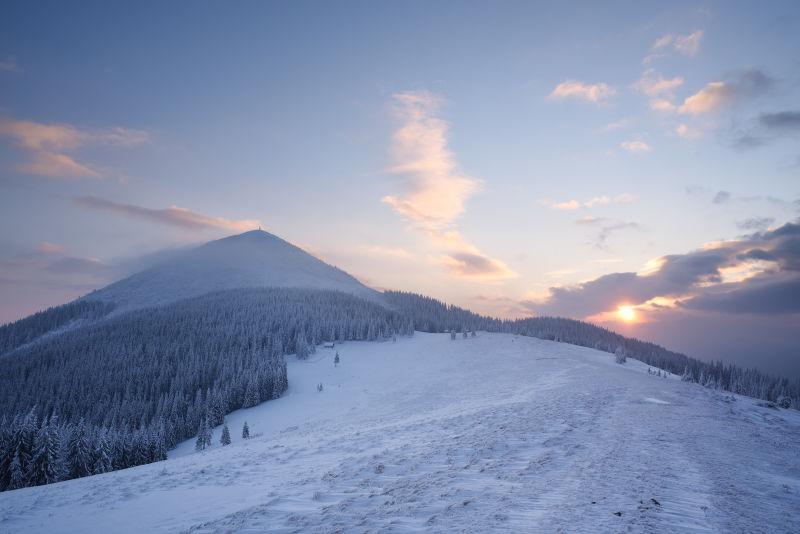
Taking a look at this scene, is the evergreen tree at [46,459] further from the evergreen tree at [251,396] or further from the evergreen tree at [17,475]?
the evergreen tree at [251,396]

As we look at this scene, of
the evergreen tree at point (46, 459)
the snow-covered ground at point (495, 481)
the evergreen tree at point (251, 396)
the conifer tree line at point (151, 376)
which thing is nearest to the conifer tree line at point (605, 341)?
the conifer tree line at point (151, 376)

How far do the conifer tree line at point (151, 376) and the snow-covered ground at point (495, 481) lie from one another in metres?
33.4

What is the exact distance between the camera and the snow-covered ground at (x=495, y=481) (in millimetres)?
9633

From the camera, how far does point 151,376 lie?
99000 millimetres

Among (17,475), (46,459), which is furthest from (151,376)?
(17,475)

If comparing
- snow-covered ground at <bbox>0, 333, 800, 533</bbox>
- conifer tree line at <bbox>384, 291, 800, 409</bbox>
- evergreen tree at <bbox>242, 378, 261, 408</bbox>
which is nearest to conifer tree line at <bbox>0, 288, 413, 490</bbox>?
evergreen tree at <bbox>242, 378, 261, 408</bbox>

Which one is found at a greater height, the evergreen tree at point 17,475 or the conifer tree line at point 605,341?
the conifer tree line at point 605,341

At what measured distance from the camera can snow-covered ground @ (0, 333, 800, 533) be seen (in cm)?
963

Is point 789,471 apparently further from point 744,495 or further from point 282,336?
point 282,336

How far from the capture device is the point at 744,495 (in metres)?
11.8

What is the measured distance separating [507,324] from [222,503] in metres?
158

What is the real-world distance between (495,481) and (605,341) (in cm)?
15613

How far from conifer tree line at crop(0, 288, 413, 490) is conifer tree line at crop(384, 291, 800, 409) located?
2638 centimetres

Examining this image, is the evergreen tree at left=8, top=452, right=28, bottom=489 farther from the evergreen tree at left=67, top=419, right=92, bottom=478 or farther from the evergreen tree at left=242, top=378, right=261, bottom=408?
the evergreen tree at left=242, top=378, right=261, bottom=408
